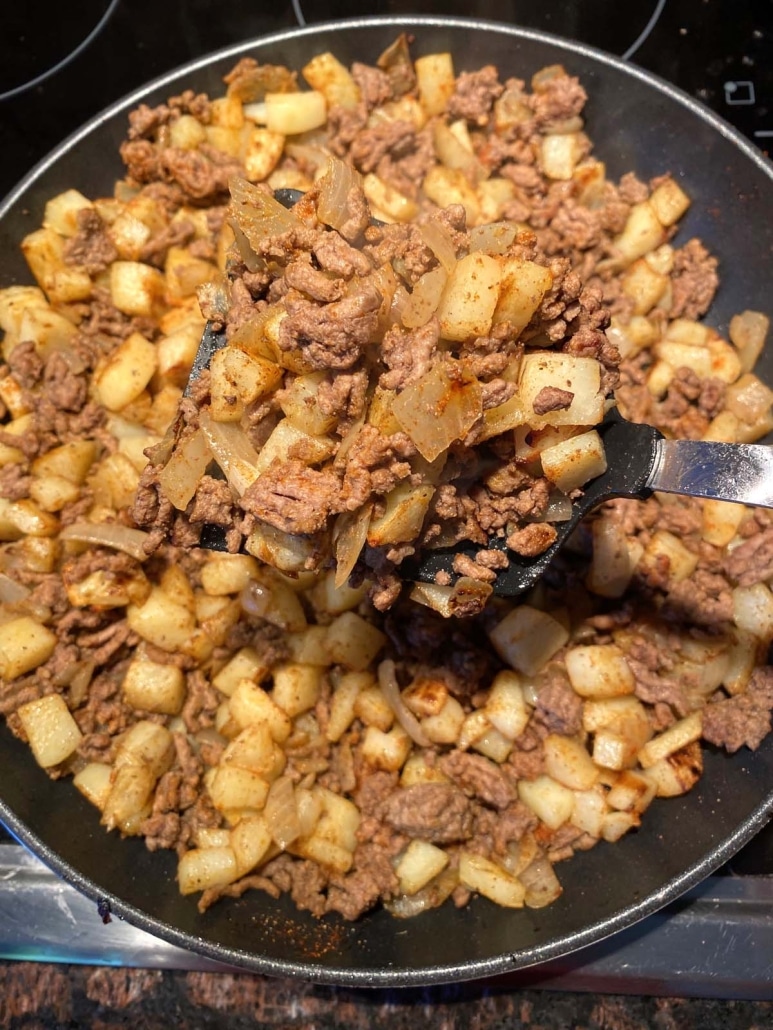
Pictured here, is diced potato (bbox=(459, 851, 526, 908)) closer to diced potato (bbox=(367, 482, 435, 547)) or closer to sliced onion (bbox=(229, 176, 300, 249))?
diced potato (bbox=(367, 482, 435, 547))

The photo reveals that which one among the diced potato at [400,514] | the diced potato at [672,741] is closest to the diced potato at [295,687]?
the diced potato at [400,514]

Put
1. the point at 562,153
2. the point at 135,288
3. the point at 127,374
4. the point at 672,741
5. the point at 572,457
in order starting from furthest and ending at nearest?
the point at 562,153
the point at 135,288
the point at 127,374
the point at 672,741
the point at 572,457

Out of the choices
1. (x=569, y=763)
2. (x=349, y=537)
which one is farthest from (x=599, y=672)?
(x=349, y=537)

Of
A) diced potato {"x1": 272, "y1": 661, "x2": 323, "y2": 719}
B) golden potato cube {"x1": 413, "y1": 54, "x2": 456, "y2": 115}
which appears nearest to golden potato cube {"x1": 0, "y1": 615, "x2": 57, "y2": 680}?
diced potato {"x1": 272, "y1": 661, "x2": 323, "y2": 719}

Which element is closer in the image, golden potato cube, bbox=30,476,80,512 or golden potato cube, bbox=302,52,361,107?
golden potato cube, bbox=30,476,80,512

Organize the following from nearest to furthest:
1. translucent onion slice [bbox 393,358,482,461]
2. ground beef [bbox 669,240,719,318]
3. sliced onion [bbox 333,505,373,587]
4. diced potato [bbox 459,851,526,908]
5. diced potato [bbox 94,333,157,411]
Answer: translucent onion slice [bbox 393,358,482,461] → sliced onion [bbox 333,505,373,587] → diced potato [bbox 459,851,526,908] → diced potato [bbox 94,333,157,411] → ground beef [bbox 669,240,719,318]

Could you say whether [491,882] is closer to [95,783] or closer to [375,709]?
[375,709]
